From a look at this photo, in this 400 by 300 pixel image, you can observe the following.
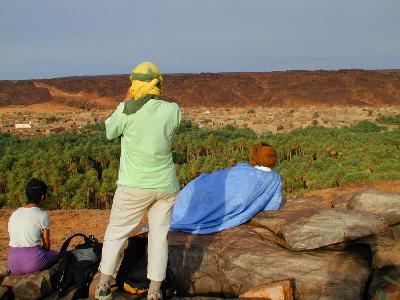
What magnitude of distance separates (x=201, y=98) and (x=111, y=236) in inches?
1782

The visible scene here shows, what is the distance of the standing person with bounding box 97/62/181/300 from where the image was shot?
3850mm

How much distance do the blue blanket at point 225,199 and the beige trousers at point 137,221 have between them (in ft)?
4.66

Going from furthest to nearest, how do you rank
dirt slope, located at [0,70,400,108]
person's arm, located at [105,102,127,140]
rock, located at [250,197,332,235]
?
dirt slope, located at [0,70,400,108]
rock, located at [250,197,332,235]
person's arm, located at [105,102,127,140]

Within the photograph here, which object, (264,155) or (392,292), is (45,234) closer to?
(264,155)

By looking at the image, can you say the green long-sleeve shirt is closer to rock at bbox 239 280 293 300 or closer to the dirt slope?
rock at bbox 239 280 293 300

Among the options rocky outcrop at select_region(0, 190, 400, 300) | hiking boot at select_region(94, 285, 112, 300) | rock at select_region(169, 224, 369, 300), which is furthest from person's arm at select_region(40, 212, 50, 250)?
rock at select_region(169, 224, 369, 300)

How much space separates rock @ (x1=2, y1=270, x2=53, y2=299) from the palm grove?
6244 millimetres

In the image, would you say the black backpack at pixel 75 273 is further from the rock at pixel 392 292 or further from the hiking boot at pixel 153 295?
the rock at pixel 392 292

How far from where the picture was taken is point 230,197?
5.62 metres

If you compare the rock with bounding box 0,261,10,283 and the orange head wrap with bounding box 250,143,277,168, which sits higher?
the orange head wrap with bounding box 250,143,277,168

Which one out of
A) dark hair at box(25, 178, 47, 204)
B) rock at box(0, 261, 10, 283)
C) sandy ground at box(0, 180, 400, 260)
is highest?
dark hair at box(25, 178, 47, 204)

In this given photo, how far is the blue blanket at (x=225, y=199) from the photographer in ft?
18.0

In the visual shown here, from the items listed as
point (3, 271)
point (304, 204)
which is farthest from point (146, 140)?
point (304, 204)

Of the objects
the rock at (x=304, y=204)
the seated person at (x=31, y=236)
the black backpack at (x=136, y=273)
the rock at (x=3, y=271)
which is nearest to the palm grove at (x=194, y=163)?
the rock at (x=304, y=204)
